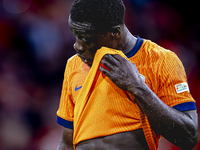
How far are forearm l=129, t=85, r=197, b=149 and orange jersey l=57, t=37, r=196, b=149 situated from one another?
63mm

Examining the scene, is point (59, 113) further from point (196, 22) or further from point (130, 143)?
point (196, 22)

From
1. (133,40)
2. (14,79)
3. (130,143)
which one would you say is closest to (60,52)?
(14,79)

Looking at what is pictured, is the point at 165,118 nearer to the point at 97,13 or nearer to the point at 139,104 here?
the point at 139,104

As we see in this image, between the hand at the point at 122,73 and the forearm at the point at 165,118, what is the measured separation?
0.03 meters

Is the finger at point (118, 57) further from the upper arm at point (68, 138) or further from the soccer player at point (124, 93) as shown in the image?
the upper arm at point (68, 138)

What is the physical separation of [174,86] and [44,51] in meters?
2.34

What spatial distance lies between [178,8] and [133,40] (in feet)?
7.43

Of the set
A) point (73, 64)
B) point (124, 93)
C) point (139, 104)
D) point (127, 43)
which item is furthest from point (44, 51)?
point (139, 104)

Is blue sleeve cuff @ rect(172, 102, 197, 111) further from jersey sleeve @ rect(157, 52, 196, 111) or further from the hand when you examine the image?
the hand

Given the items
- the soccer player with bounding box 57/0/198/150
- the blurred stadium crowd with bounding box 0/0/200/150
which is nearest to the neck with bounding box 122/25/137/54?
the soccer player with bounding box 57/0/198/150

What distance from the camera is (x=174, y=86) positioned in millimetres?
1073

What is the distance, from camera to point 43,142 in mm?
2895

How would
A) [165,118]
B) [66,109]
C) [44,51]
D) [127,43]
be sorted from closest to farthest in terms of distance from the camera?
[165,118] → [127,43] → [66,109] → [44,51]

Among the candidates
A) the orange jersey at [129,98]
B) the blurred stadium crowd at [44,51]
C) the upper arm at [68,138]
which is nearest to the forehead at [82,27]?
the orange jersey at [129,98]
